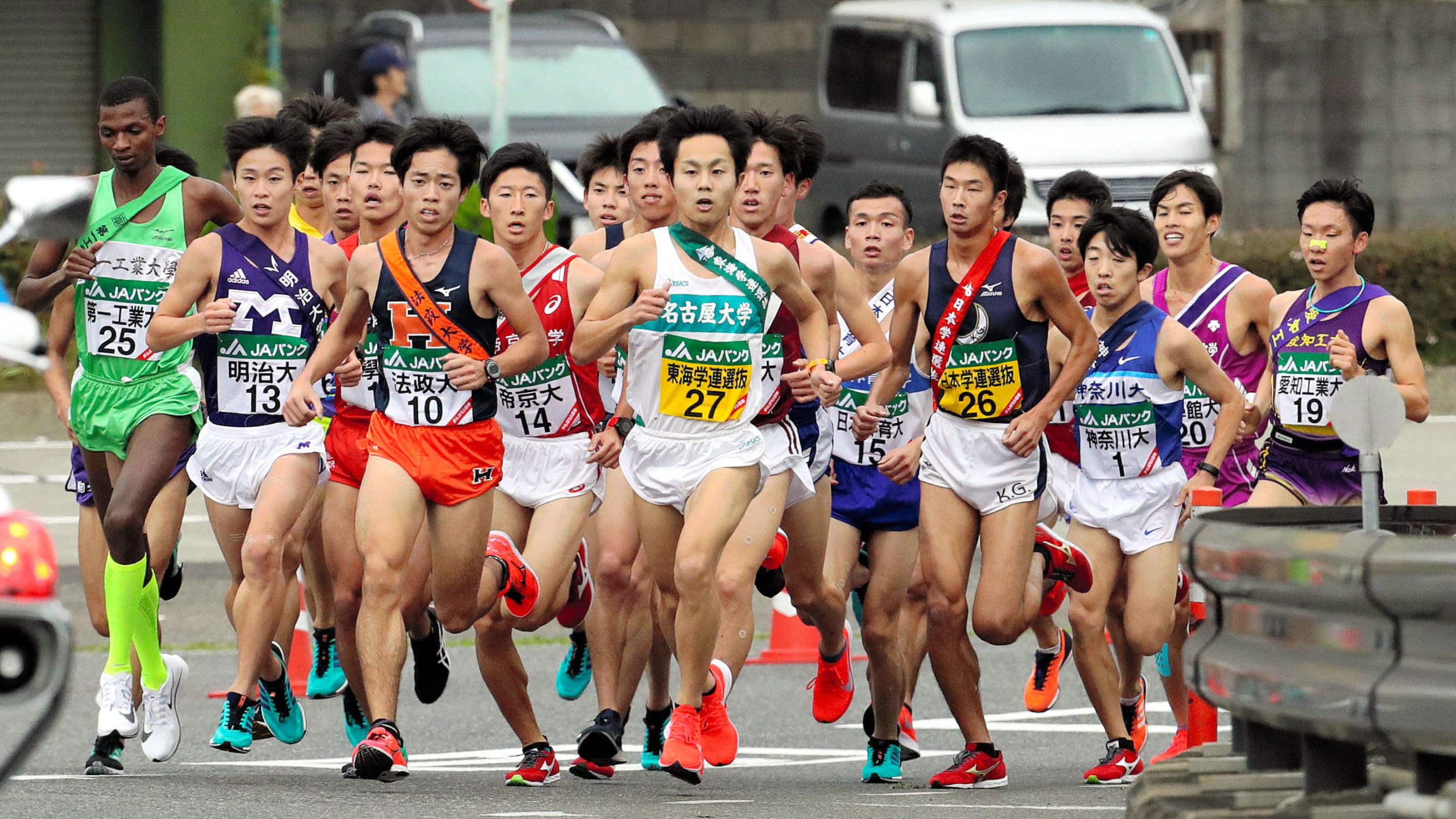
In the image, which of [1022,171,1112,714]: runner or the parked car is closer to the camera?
[1022,171,1112,714]: runner

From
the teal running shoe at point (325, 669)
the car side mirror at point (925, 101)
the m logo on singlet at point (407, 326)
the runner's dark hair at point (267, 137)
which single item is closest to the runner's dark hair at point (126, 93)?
the runner's dark hair at point (267, 137)

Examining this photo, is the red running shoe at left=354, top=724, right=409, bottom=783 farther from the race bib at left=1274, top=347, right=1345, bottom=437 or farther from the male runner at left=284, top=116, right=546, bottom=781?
the race bib at left=1274, top=347, right=1345, bottom=437

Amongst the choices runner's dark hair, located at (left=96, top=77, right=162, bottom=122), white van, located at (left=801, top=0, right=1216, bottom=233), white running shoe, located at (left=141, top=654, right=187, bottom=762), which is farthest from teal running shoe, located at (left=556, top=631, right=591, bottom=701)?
white van, located at (left=801, top=0, right=1216, bottom=233)

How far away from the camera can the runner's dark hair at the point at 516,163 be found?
10.0 meters

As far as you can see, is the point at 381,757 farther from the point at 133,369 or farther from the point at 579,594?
the point at 133,369

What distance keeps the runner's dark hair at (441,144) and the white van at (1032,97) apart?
10891mm

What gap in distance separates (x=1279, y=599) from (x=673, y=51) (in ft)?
70.1

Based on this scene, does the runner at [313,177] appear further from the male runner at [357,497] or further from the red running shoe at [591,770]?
the red running shoe at [591,770]

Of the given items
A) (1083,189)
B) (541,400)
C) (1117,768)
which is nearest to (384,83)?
(1083,189)

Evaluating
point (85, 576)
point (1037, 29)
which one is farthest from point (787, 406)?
point (1037, 29)

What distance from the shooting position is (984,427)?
9.58 m

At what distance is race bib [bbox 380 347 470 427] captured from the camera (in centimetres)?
915

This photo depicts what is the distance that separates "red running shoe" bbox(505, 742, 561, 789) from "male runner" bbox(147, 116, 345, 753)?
1052mm

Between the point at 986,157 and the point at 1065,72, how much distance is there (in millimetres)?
11909
